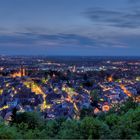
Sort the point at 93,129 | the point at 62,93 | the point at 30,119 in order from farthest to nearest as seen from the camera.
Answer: the point at 62,93 < the point at 30,119 < the point at 93,129

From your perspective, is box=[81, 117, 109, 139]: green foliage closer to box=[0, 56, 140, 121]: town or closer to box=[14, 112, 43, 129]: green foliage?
box=[14, 112, 43, 129]: green foliage

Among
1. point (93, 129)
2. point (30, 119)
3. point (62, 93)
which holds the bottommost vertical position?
point (62, 93)

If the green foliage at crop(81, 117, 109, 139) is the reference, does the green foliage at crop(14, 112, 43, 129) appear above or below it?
below

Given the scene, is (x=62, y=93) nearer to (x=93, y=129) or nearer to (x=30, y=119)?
(x=30, y=119)

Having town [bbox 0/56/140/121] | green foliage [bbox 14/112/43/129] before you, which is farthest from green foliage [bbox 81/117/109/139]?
town [bbox 0/56/140/121]

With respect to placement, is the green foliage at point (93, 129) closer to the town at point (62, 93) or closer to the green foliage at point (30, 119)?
the green foliage at point (30, 119)

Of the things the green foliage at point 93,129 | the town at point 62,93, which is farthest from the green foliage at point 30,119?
the town at point 62,93

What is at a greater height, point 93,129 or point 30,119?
point 93,129

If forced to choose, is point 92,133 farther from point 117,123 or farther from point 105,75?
point 105,75

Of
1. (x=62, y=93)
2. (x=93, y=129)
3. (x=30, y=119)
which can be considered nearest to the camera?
(x=93, y=129)

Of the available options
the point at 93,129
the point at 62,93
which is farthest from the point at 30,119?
the point at 62,93

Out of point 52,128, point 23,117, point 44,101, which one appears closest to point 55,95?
point 44,101
